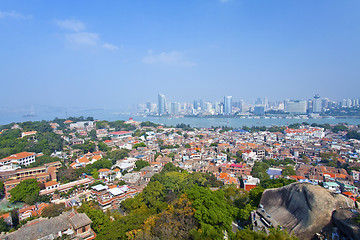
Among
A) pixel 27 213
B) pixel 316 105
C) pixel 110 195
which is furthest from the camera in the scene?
pixel 316 105

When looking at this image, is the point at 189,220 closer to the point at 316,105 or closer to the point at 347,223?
the point at 347,223

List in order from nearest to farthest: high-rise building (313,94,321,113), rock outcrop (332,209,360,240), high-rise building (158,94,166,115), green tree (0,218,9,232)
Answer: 1. rock outcrop (332,209,360,240)
2. green tree (0,218,9,232)
3. high-rise building (313,94,321,113)
4. high-rise building (158,94,166,115)

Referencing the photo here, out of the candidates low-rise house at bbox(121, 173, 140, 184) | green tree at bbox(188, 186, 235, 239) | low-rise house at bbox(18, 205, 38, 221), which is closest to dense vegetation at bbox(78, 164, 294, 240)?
green tree at bbox(188, 186, 235, 239)

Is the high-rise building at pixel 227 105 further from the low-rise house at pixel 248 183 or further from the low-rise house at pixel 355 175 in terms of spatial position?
the low-rise house at pixel 248 183

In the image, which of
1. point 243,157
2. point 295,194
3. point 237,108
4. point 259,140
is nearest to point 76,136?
point 243,157

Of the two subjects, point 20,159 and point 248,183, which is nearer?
point 248,183

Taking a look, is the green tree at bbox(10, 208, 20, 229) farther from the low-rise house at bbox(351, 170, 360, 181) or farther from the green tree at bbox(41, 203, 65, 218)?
the low-rise house at bbox(351, 170, 360, 181)

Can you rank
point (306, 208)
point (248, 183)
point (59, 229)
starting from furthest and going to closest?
point (248, 183)
point (59, 229)
point (306, 208)

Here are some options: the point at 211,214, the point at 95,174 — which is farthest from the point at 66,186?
the point at 211,214
